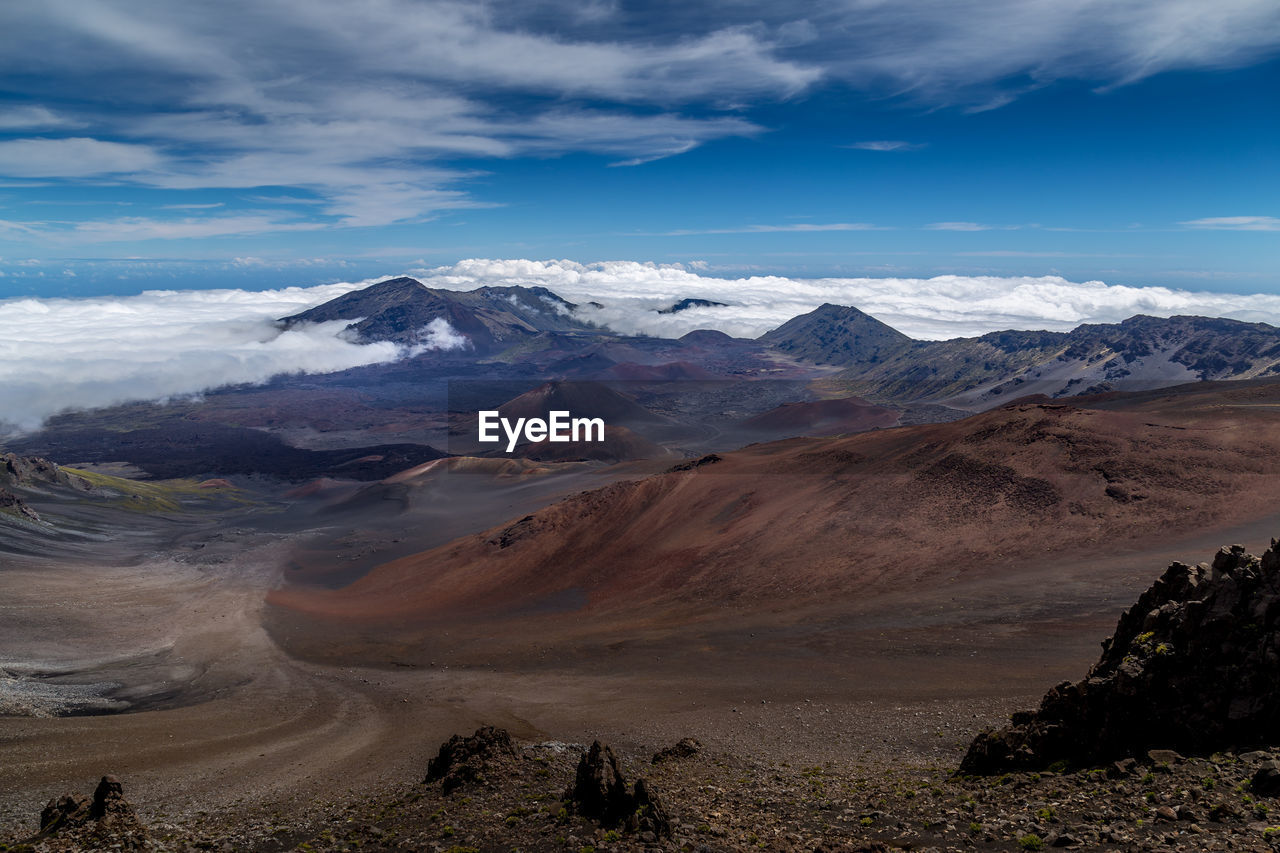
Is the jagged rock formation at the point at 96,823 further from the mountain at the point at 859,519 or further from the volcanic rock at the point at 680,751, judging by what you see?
the mountain at the point at 859,519

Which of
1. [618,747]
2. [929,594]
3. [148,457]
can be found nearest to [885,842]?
[618,747]

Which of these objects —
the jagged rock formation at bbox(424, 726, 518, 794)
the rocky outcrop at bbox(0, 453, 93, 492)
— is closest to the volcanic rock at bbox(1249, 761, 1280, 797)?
the jagged rock formation at bbox(424, 726, 518, 794)

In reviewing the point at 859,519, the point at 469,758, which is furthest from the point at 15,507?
the point at 859,519

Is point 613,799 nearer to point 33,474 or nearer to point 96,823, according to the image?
point 96,823

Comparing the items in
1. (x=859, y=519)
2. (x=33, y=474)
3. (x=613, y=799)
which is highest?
(x=33, y=474)

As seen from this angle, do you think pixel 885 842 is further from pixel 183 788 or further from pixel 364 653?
pixel 364 653

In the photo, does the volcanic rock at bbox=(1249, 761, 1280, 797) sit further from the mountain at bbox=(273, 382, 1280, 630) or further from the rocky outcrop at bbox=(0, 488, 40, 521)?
the rocky outcrop at bbox=(0, 488, 40, 521)
